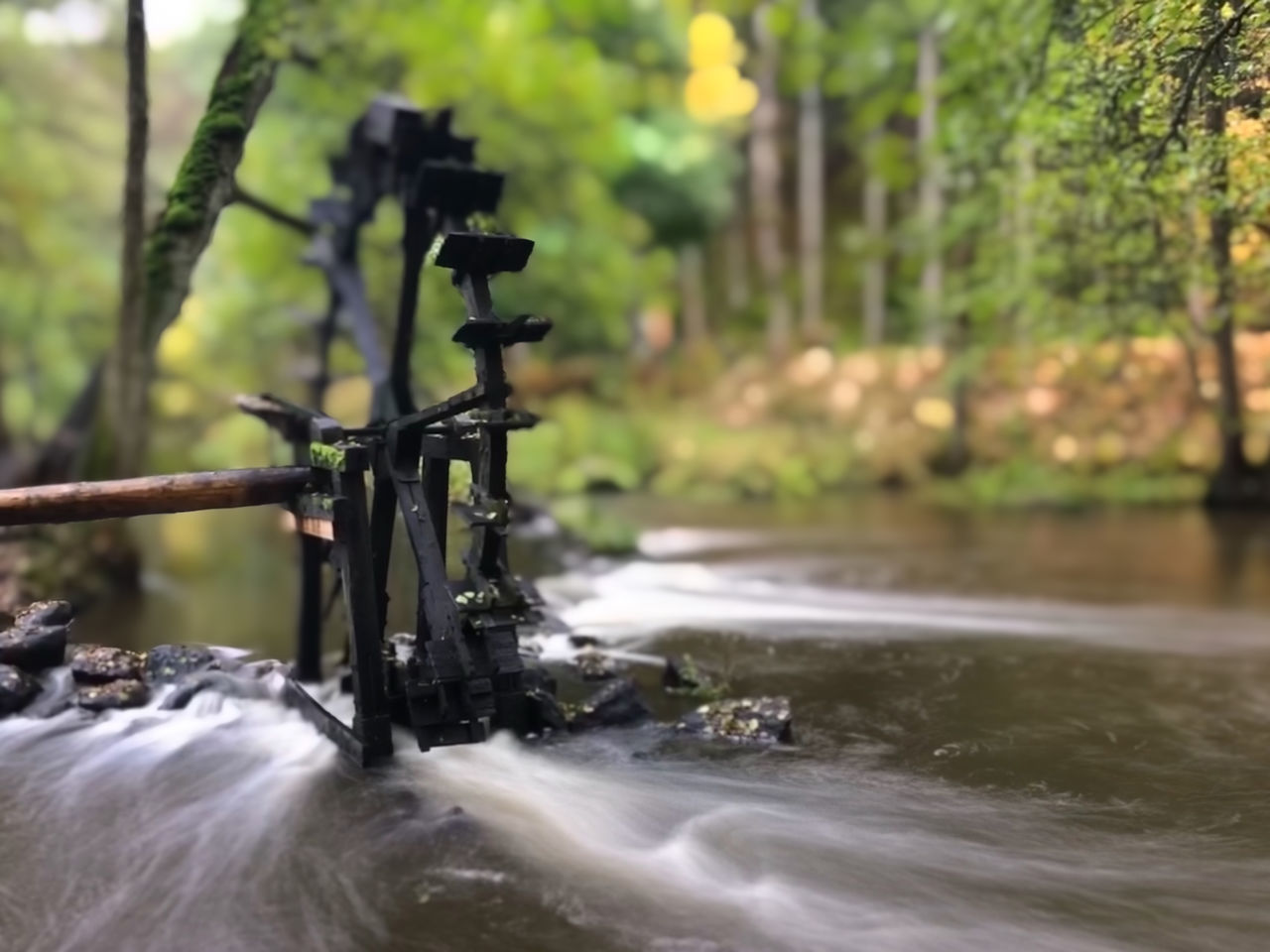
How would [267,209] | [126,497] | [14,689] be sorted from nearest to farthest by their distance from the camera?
[126,497] → [14,689] → [267,209]

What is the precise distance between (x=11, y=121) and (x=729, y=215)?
21.1m

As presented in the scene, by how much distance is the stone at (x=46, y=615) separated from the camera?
609 centimetres

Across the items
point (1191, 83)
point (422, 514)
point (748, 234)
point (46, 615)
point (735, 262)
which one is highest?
point (748, 234)

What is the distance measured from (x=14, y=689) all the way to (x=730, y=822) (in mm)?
4525

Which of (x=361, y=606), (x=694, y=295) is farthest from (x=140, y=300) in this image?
(x=694, y=295)

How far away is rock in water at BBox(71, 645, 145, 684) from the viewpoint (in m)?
6.14

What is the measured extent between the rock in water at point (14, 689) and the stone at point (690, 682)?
4326 mm

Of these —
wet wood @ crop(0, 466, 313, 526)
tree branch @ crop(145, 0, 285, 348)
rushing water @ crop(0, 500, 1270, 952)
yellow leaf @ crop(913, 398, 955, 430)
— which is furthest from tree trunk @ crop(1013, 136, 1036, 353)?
wet wood @ crop(0, 466, 313, 526)

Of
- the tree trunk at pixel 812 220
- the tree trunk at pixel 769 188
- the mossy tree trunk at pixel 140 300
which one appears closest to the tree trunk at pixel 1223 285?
the mossy tree trunk at pixel 140 300

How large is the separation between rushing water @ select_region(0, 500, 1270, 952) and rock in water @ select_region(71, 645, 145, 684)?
335mm

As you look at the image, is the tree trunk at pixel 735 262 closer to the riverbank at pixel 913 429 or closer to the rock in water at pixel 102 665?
the riverbank at pixel 913 429

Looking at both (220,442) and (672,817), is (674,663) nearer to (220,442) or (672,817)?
(672,817)

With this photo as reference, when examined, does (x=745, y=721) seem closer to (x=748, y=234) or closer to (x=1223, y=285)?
(x=1223, y=285)

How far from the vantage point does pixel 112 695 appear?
6047mm
